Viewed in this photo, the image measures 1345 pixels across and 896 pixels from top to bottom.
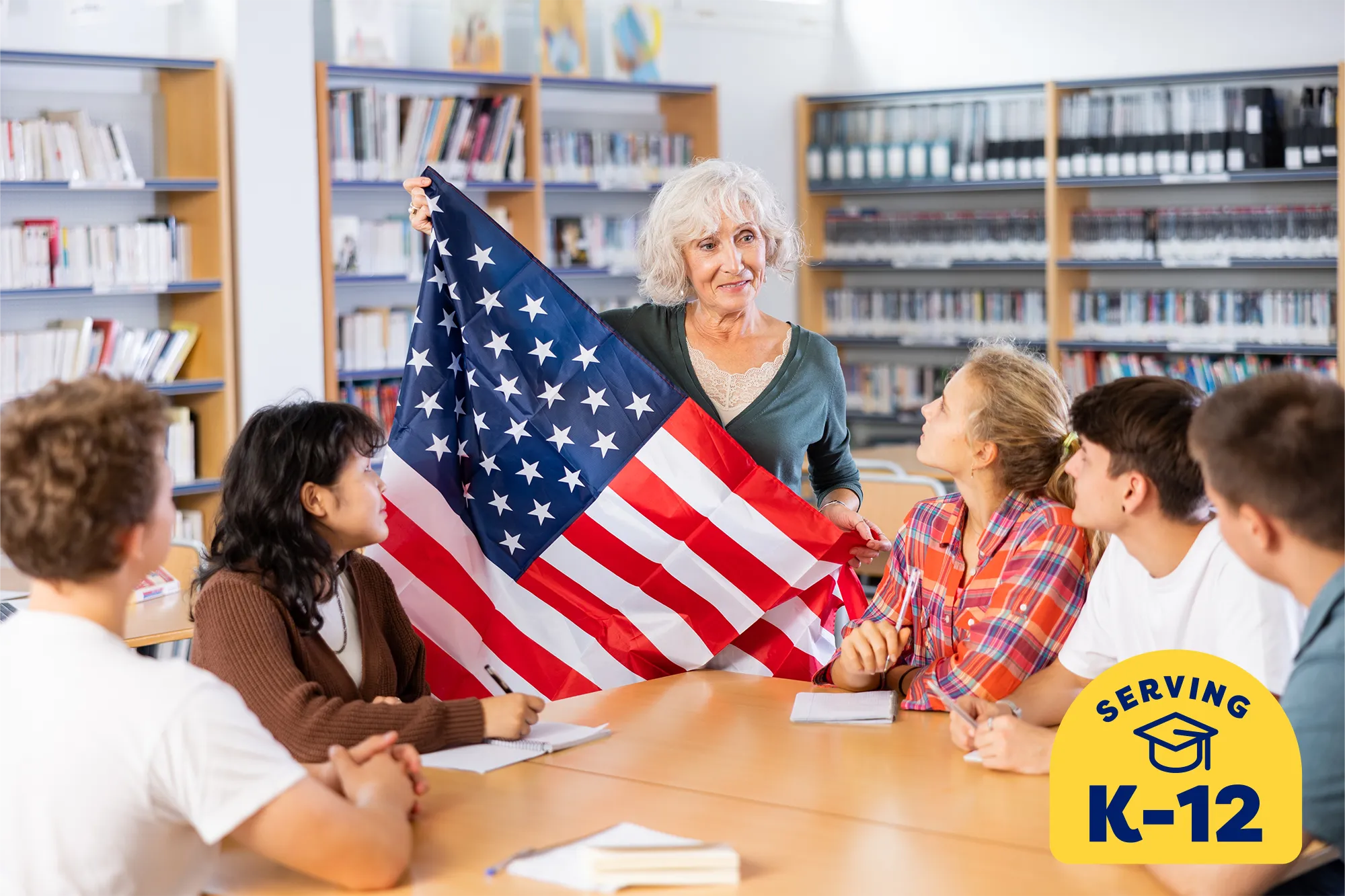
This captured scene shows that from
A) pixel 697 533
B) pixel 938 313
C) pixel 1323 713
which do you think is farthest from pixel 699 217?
pixel 938 313

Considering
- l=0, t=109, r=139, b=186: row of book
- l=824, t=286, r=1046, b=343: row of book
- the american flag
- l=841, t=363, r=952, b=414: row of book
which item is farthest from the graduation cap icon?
l=841, t=363, r=952, b=414: row of book

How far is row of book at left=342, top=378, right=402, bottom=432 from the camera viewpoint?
5918mm

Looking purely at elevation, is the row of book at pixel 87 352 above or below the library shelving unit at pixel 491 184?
below

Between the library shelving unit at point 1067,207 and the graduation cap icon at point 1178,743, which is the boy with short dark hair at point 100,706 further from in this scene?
the library shelving unit at point 1067,207

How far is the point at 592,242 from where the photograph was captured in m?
6.69

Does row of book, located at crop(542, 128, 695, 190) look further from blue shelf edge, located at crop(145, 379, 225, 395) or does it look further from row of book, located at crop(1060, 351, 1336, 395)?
row of book, located at crop(1060, 351, 1336, 395)

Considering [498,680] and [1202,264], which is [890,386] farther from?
[498,680]

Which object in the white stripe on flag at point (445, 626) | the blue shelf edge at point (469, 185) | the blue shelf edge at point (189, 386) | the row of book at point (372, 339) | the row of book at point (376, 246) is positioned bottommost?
the white stripe on flag at point (445, 626)

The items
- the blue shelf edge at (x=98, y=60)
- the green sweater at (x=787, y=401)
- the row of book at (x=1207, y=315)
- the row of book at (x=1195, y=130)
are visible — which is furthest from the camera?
the row of book at (x=1207, y=315)

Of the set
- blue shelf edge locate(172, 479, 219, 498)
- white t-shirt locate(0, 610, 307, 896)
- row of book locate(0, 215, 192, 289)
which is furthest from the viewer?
blue shelf edge locate(172, 479, 219, 498)

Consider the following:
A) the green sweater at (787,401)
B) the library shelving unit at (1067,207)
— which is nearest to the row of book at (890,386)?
the library shelving unit at (1067,207)

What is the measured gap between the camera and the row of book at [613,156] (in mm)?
6523

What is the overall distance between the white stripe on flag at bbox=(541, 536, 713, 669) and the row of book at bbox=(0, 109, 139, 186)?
315cm

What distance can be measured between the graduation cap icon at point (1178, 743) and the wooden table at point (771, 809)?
0.13 metres
